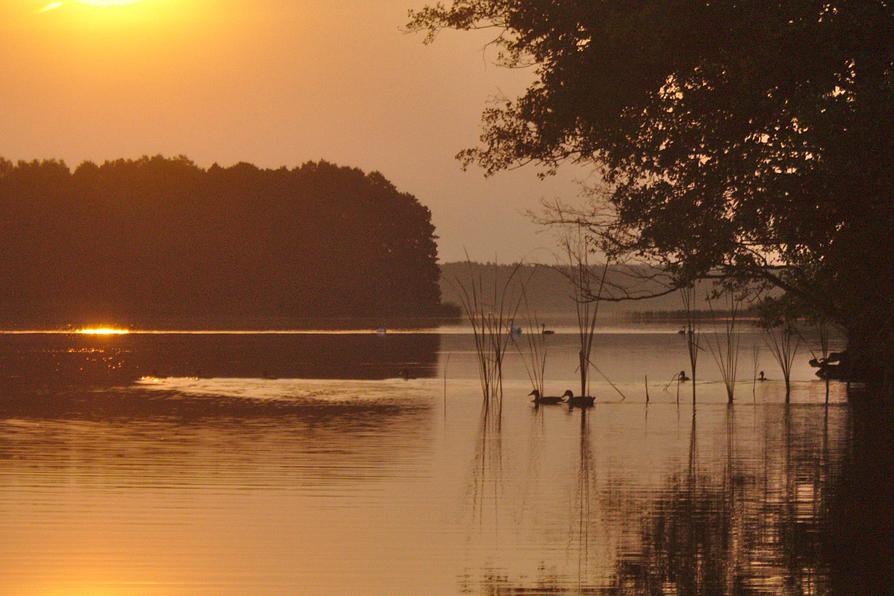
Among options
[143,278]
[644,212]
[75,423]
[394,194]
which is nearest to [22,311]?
[143,278]

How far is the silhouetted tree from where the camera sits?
49.1 ft

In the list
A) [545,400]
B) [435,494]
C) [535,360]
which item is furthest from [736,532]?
[535,360]

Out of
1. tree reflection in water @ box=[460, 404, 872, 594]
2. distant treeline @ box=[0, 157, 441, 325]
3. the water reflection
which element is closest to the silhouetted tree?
tree reflection in water @ box=[460, 404, 872, 594]

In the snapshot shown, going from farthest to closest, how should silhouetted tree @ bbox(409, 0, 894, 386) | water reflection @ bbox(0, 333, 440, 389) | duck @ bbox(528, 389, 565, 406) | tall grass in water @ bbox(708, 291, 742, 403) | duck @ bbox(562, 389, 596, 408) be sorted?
water reflection @ bbox(0, 333, 440, 389) → duck @ bbox(528, 389, 565, 406) → duck @ bbox(562, 389, 596, 408) → tall grass in water @ bbox(708, 291, 742, 403) → silhouetted tree @ bbox(409, 0, 894, 386)

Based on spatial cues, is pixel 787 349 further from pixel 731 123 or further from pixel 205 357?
pixel 205 357

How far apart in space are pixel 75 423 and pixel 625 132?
10087 mm

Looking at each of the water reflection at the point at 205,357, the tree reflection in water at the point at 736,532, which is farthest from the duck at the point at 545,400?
the water reflection at the point at 205,357

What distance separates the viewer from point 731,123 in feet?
55.0

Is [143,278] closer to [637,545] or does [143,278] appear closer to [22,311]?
[22,311]

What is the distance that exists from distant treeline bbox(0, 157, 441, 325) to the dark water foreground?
73.8 meters

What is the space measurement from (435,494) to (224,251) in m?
92.2

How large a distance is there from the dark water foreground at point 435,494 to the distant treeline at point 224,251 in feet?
242

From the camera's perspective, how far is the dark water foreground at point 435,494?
11047mm

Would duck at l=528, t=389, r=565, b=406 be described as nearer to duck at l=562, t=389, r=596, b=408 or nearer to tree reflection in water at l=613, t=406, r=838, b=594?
duck at l=562, t=389, r=596, b=408
